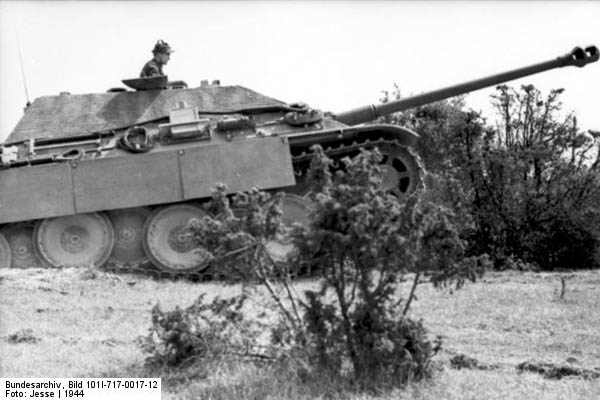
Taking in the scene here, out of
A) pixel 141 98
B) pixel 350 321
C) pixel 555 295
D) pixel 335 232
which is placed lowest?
pixel 555 295

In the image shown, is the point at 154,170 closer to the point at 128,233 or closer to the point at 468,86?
the point at 128,233

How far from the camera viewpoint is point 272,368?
21.2 ft

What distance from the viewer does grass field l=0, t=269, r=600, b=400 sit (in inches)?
253

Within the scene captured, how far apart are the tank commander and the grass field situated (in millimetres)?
4581

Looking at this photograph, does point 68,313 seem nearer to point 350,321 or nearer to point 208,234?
point 208,234

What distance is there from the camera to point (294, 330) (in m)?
6.60

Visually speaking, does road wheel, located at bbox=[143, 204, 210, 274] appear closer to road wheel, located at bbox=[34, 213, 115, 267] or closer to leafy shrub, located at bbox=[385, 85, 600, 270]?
road wheel, located at bbox=[34, 213, 115, 267]

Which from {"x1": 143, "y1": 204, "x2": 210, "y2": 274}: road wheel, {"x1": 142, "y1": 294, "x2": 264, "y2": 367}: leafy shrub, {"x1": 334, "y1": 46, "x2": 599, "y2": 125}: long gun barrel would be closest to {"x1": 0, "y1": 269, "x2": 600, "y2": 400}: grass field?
{"x1": 142, "y1": 294, "x2": 264, "y2": 367}: leafy shrub

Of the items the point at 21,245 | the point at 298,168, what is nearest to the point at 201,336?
the point at 298,168

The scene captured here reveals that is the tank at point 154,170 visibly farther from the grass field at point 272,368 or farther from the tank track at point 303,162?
the grass field at point 272,368

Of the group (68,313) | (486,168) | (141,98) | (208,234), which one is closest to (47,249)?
(141,98)

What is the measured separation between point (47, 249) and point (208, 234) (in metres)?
9.54

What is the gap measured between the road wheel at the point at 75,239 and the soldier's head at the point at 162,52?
3699 mm

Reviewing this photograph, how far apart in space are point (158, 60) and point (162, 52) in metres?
0.19
